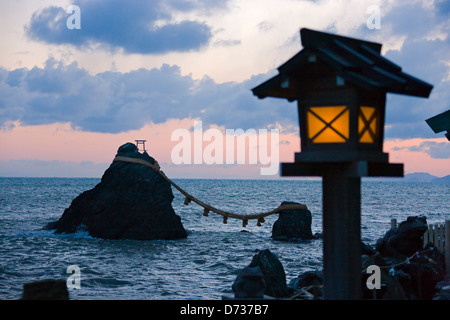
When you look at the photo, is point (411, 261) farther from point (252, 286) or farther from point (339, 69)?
point (339, 69)

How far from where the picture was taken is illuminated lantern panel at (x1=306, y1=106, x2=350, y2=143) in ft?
18.8

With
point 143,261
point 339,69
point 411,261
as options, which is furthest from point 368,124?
point 143,261

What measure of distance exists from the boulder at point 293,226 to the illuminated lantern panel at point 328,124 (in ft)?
64.8

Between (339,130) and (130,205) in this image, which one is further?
(130,205)

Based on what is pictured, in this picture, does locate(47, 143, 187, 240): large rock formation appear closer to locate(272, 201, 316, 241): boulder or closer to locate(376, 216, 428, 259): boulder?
locate(272, 201, 316, 241): boulder

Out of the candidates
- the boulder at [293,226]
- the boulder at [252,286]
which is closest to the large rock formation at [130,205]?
the boulder at [293,226]

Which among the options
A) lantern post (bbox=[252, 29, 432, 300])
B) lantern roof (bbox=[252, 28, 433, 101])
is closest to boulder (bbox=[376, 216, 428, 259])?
lantern post (bbox=[252, 29, 432, 300])

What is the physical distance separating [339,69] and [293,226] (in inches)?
819

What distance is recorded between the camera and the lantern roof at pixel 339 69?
553 cm

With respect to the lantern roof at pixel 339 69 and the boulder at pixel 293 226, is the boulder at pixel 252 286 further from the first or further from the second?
the boulder at pixel 293 226

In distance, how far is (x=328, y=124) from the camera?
5.82 metres

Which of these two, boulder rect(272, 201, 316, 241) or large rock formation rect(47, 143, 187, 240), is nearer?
large rock formation rect(47, 143, 187, 240)
